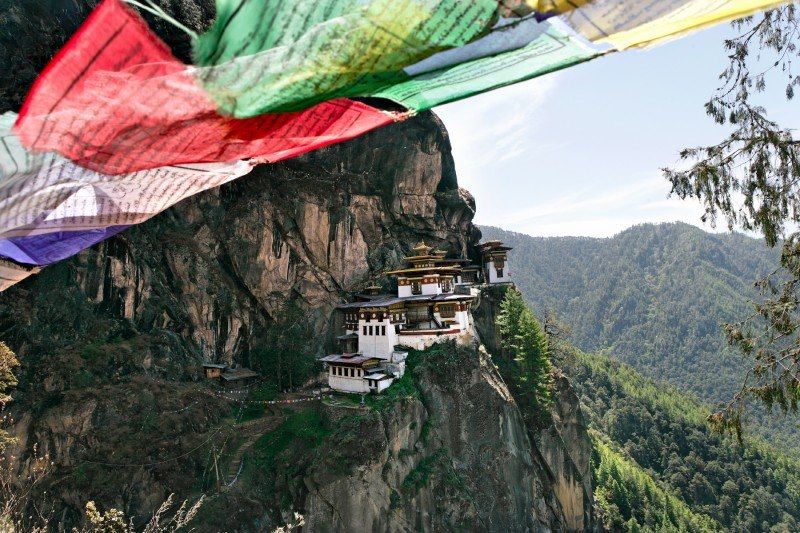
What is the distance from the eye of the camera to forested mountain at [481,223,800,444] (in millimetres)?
125938

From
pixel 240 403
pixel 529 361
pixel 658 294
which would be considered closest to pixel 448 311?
pixel 529 361

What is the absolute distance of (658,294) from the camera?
523 ft

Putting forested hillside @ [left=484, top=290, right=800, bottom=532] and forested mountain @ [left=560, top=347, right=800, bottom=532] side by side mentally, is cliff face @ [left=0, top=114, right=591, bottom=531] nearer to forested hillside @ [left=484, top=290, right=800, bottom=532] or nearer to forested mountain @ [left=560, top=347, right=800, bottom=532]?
forested hillside @ [left=484, top=290, right=800, bottom=532]

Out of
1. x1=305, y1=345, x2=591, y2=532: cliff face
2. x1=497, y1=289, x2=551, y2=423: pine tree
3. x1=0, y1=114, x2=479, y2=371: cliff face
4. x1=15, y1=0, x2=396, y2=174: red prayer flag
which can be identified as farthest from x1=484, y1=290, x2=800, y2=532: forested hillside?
x1=15, y1=0, x2=396, y2=174: red prayer flag

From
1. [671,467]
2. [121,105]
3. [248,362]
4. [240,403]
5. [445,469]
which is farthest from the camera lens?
[671,467]

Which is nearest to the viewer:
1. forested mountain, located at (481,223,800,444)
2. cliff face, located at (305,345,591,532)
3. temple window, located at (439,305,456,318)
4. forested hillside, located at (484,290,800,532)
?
cliff face, located at (305,345,591,532)

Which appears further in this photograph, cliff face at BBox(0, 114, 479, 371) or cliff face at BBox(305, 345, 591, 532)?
cliff face at BBox(0, 114, 479, 371)

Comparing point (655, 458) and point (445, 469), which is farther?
point (655, 458)

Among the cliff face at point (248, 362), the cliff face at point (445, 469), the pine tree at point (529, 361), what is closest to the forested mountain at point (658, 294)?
the pine tree at point (529, 361)

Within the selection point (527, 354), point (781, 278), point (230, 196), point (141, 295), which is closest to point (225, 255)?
point (230, 196)

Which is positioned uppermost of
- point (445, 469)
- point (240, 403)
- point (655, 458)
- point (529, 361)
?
point (529, 361)

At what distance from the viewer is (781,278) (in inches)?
248

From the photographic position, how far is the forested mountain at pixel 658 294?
126 metres

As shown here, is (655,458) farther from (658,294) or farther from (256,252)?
(658,294)
